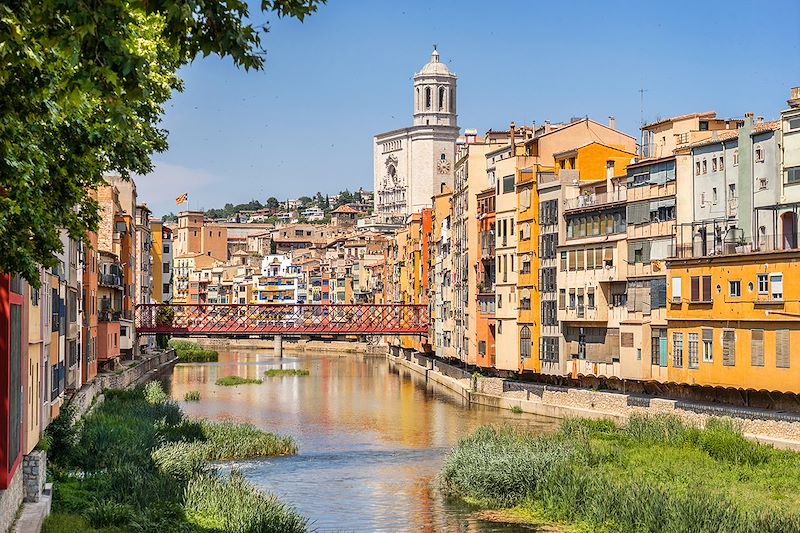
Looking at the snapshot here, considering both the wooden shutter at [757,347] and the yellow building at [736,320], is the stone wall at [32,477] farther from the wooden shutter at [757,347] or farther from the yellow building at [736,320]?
the wooden shutter at [757,347]

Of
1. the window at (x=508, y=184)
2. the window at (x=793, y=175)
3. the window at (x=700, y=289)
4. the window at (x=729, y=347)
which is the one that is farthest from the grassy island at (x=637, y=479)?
the window at (x=508, y=184)

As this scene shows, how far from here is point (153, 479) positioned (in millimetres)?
28797

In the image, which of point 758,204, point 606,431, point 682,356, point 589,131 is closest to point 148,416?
point 606,431

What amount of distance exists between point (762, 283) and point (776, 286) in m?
0.65

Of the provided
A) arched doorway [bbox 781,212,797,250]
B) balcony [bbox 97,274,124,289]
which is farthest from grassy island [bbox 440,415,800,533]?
balcony [bbox 97,274,124,289]

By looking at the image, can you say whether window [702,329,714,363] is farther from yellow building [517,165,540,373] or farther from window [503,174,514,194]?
window [503,174,514,194]

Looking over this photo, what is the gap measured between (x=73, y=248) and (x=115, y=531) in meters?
23.5

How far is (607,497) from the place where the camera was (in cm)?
2767

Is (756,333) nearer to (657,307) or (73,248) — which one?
(657,307)

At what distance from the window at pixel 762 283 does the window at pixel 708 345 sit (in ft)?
9.60

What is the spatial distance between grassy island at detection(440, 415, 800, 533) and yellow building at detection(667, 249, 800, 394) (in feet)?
9.91

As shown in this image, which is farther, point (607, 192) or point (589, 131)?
point (589, 131)

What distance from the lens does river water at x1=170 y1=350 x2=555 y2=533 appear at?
3080cm

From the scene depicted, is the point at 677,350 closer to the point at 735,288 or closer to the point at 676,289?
the point at 676,289
